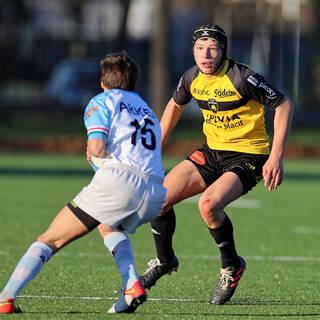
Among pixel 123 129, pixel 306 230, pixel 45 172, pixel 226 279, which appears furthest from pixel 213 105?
pixel 45 172

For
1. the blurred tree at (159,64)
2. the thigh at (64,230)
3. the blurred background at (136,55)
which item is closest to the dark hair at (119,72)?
the thigh at (64,230)

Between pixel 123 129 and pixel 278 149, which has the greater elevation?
pixel 123 129

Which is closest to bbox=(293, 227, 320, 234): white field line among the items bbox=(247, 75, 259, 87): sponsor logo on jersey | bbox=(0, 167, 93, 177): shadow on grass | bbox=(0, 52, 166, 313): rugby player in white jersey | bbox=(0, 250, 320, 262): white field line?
bbox=(0, 250, 320, 262): white field line

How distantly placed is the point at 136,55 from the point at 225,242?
49520mm

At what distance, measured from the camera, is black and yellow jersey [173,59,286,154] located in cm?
796

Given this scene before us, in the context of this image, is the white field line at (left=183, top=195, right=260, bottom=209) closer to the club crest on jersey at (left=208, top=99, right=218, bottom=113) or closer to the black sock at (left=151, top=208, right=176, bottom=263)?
the black sock at (left=151, top=208, right=176, bottom=263)

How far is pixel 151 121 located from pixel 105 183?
23.6 inches

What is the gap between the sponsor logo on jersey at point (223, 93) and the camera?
8039mm

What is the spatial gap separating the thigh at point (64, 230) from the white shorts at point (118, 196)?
0.32 feet

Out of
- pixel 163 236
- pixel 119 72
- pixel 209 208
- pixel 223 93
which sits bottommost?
pixel 163 236

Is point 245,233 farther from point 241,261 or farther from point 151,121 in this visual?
point 151,121

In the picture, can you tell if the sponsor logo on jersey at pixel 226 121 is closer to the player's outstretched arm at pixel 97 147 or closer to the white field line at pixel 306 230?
the player's outstretched arm at pixel 97 147

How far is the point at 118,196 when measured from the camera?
6508mm

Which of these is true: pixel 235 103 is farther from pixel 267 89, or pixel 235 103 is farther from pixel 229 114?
pixel 267 89
